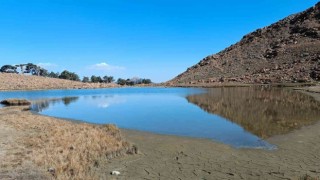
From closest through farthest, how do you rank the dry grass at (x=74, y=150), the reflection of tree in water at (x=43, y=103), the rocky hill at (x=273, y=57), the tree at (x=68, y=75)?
the dry grass at (x=74, y=150) → the reflection of tree in water at (x=43, y=103) → the rocky hill at (x=273, y=57) → the tree at (x=68, y=75)

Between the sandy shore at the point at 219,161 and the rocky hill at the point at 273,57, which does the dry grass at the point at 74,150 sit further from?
the rocky hill at the point at 273,57

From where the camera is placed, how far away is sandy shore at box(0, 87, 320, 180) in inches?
408

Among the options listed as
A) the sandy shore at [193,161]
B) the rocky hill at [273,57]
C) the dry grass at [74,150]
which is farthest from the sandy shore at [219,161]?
the rocky hill at [273,57]

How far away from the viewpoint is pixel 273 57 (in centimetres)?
11981

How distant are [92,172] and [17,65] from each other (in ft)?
574

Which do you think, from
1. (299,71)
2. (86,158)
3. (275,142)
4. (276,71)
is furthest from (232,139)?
(276,71)

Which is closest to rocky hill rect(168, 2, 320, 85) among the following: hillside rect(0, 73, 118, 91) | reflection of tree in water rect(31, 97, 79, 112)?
hillside rect(0, 73, 118, 91)

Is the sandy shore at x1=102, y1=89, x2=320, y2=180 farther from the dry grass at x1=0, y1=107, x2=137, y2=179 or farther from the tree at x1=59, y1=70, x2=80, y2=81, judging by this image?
the tree at x1=59, y1=70, x2=80, y2=81

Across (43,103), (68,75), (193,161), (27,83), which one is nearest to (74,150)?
(193,161)

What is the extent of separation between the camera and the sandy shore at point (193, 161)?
10.4 m

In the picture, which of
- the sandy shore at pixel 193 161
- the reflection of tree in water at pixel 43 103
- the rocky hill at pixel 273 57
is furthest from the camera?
the rocky hill at pixel 273 57

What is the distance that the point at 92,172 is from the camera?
10602 mm

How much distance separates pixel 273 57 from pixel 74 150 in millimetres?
117269

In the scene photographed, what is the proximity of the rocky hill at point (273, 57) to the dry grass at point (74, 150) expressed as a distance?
78.1 m
